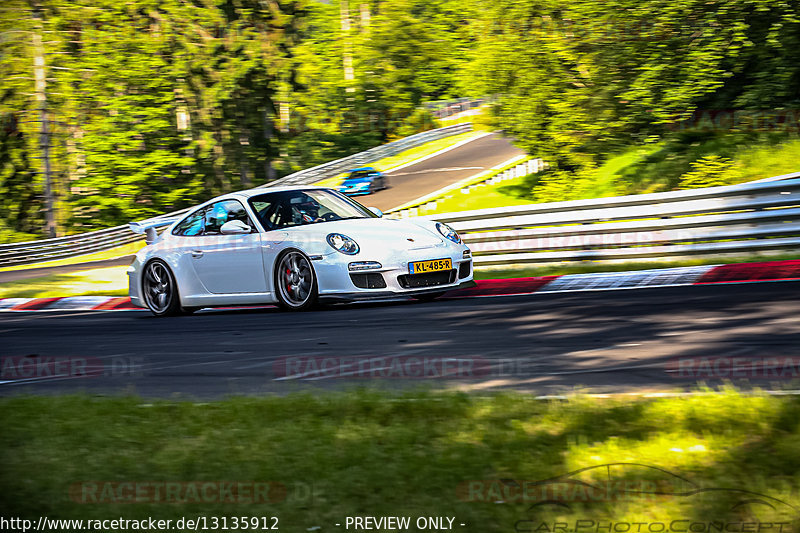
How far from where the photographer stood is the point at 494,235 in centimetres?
1265

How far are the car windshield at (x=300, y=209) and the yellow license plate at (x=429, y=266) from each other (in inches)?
49.4

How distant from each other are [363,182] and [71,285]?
61.1 feet

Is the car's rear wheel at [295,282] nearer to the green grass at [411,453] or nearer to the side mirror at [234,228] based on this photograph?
the side mirror at [234,228]

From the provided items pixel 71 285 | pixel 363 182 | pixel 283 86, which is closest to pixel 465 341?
pixel 71 285

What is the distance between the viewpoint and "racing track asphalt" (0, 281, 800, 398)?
556 cm

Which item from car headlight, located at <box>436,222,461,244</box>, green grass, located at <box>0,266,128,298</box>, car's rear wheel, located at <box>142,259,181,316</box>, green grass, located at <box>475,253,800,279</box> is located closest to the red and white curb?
green grass, located at <box>475,253,800,279</box>

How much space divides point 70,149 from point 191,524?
137 ft

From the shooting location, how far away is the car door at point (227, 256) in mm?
9820

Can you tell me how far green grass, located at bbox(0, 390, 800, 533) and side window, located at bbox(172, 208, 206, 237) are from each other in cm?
570

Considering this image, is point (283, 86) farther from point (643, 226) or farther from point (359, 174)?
point (643, 226)

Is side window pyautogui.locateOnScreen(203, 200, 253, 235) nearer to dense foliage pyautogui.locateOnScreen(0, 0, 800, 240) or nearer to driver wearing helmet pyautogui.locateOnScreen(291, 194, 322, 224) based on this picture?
driver wearing helmet pyautogui.locateOnScreen(291, 194, 322, 224)

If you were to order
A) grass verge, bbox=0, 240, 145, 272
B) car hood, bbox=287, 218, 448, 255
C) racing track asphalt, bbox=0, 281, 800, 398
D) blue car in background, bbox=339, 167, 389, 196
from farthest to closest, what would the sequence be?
blue car in background, bbox=339, 167, 389, 196 < grass verge, bbox=0, 240, 145, 272 < car hood, bbox=287, 218, 448, 255 < racing track asphalt, bbox=0, 281, 800, 398

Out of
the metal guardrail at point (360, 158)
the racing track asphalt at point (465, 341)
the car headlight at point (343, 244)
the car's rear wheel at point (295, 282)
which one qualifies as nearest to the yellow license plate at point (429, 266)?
the racing track asphalt at point (465, 341)

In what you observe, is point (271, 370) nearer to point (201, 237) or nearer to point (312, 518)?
point (312, 518)
